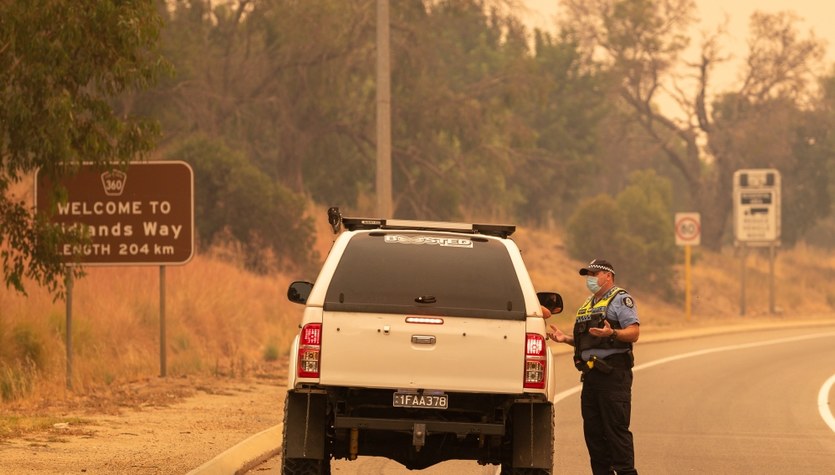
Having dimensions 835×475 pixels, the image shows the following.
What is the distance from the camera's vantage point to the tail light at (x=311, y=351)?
9180 mm

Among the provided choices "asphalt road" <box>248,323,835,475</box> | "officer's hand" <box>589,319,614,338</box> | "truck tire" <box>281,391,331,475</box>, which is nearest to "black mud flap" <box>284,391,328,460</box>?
"truck tire" <box>281,391,331,475</box>

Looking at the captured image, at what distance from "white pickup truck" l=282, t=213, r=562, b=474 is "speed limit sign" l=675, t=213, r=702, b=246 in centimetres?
2882

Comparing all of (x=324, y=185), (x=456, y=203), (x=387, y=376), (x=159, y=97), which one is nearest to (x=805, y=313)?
(x=456, y=203)

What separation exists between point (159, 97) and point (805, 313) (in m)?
21.6

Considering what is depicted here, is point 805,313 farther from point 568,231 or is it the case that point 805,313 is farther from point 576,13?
point 576,13

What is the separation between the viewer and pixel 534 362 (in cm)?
926

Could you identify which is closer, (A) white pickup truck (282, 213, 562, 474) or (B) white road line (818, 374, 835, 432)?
(A) white pickup truck (282, 213, 562, 474)

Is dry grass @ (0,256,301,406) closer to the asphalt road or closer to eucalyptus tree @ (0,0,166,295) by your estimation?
eucalyptus tree @ (0,0,166,295)

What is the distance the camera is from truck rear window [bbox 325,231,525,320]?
9344 mm

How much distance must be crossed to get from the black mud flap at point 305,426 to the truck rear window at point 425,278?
599mm

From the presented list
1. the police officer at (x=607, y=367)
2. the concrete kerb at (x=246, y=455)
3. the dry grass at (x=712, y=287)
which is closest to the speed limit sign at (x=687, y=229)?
the dry grass at (x=712, y=287)

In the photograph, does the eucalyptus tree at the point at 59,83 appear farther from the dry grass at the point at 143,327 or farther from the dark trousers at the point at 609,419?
the dark trousers at the point at 609,419

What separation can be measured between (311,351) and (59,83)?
21.4 feet

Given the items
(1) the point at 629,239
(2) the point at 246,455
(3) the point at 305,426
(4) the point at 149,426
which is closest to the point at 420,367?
(3) the point at 305,426
